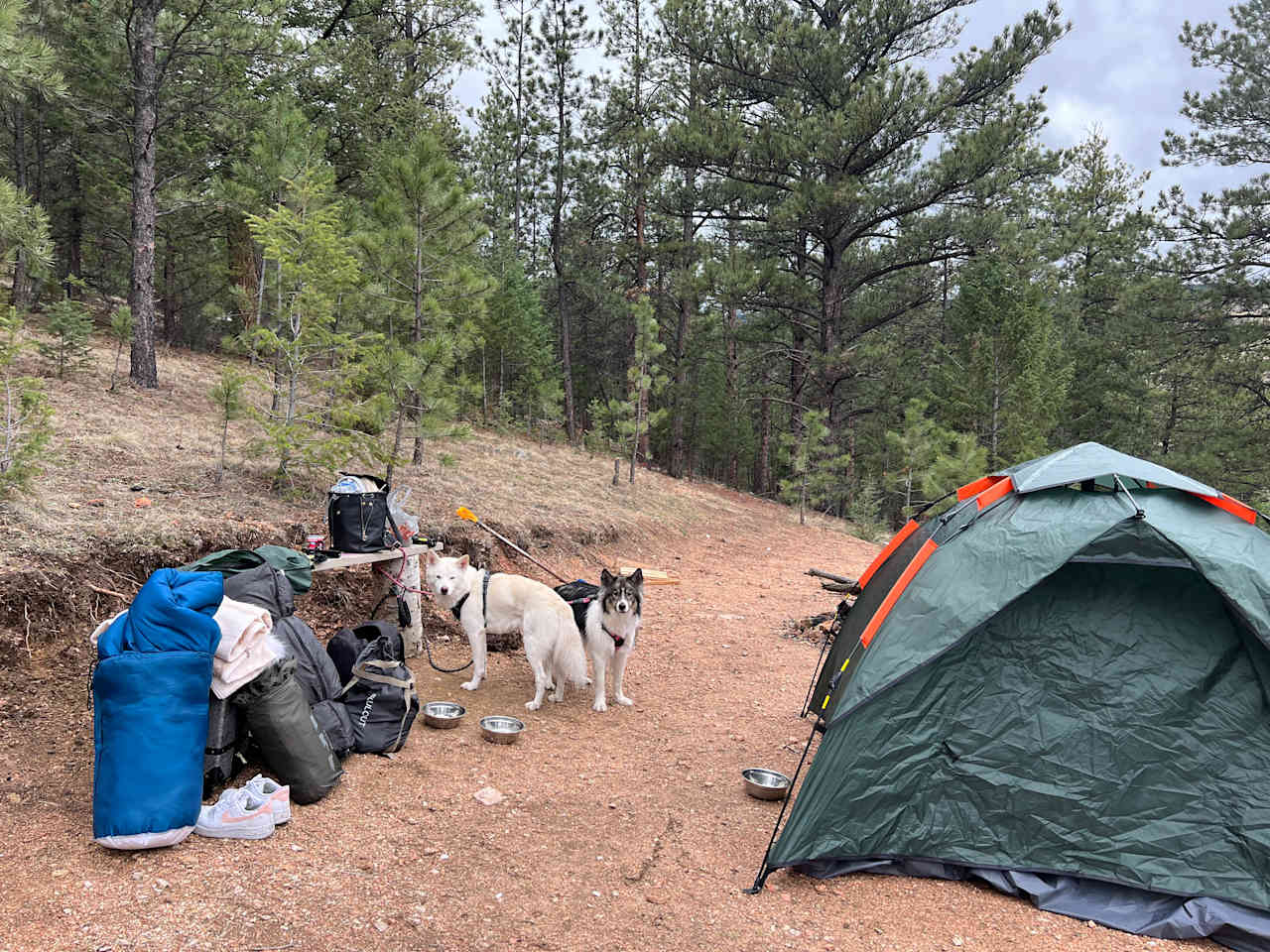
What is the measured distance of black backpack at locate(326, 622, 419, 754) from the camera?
173 inches

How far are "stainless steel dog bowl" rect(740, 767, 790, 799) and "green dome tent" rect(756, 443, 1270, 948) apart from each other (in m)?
0.74

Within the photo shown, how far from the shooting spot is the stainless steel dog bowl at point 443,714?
191 inches

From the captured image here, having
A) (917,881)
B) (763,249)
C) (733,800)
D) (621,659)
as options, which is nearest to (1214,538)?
(917,881)

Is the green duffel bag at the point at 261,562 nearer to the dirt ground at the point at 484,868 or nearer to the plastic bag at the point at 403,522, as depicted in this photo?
the dirt ground at the point at 484,868

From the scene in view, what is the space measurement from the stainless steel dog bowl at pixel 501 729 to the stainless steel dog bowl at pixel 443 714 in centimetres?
18

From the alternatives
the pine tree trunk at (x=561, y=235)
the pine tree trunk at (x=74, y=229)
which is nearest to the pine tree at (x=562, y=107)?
the pine tree trunk at (x=561, y=235)

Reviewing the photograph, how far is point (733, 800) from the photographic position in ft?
14.0

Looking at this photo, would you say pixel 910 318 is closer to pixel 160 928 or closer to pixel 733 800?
pixel 733 800

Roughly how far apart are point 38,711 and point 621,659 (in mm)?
3576

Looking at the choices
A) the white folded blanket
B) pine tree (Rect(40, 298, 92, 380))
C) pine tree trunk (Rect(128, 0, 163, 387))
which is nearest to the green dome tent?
the white folded blanket

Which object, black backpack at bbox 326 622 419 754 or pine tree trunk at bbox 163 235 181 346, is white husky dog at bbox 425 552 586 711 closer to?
black backpack at bbox 326 622 419 754

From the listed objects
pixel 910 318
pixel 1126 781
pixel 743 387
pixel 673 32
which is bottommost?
pixel 1126 781

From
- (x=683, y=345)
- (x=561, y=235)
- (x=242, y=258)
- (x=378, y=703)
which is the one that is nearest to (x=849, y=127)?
(x=683, y=345)

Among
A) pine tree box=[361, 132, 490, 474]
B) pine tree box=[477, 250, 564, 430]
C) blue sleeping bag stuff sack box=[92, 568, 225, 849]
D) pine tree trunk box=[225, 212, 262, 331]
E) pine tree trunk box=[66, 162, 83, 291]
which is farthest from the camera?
pine tree box=[477, 250, 564, 430]
